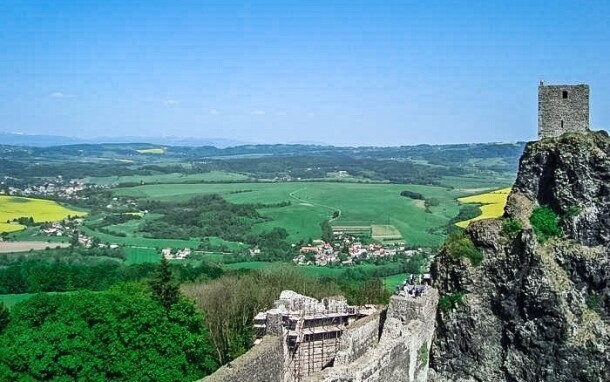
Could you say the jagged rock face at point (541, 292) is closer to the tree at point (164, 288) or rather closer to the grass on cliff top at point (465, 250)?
the grass on cliff top at point (465, 250)

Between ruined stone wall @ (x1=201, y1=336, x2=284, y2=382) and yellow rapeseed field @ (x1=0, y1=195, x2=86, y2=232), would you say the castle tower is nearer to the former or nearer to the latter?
ruined stone wall @ (x1=201, y1=336, x2=284, y2=382)

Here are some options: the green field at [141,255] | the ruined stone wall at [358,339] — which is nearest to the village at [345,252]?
the green field at [141,255]

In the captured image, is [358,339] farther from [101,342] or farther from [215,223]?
[215,223]

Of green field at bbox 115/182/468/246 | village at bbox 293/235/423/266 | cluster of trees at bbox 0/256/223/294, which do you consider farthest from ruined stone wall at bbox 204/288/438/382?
green field at bbox 115/182/468/246

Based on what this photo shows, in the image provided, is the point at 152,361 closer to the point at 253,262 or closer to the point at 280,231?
the point at 253,262

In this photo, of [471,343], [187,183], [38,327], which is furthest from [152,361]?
[187,183]

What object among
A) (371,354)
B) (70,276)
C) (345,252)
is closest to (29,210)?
(70,276)
